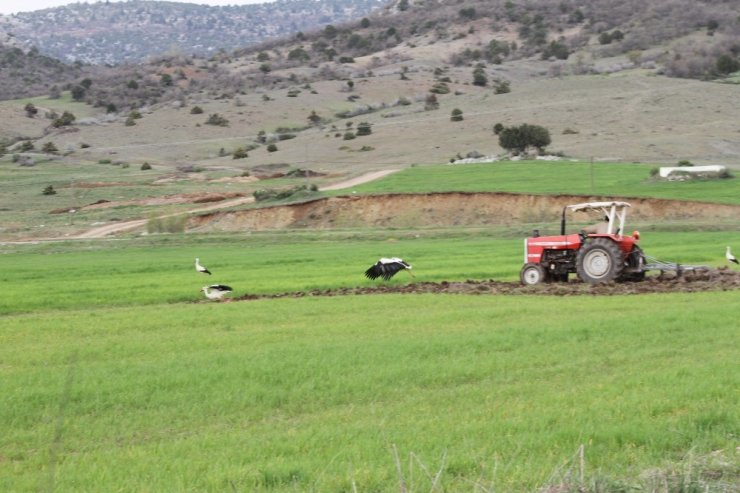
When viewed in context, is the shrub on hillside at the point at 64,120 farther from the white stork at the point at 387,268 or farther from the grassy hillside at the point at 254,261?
the white stork at the point at 387,268

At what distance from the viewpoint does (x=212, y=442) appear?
9.64m

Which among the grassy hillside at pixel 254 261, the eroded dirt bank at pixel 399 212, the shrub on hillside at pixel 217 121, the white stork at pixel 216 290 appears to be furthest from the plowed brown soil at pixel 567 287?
the shrub on hillside at pixel 217 121

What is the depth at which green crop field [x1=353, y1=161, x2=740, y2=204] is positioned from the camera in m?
52.6

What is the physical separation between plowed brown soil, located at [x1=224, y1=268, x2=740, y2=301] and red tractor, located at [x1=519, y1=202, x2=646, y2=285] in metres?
0.32

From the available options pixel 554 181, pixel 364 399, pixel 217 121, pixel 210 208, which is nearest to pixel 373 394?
pixel 364 399

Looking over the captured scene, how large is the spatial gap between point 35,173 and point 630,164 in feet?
149

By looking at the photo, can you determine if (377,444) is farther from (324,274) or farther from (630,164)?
(630,164)

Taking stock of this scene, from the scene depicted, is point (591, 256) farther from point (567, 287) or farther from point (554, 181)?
point (554, 181)

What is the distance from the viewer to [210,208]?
5872 cm

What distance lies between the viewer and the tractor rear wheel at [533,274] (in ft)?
81.7

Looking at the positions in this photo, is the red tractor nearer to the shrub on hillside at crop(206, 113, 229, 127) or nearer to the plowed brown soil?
the plowed brown soil

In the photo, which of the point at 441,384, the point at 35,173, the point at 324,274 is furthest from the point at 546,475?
the point at 35,173

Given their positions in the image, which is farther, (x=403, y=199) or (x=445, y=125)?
(x=445, y=125)

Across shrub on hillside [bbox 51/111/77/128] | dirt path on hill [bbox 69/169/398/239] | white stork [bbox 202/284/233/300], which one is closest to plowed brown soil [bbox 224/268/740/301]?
white stork [bbox 202/284/233/300]
